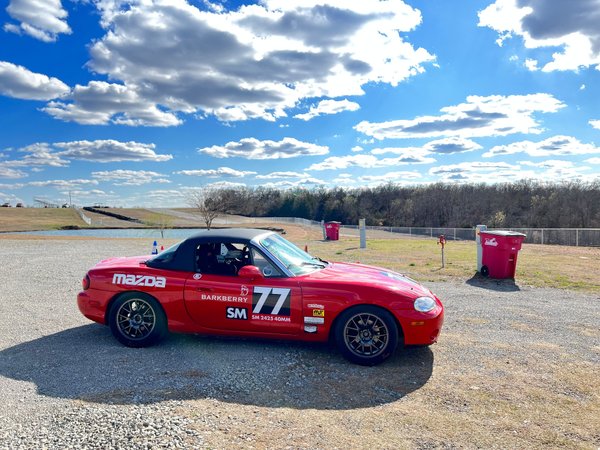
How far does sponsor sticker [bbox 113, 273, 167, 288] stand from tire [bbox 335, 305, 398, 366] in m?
2.20

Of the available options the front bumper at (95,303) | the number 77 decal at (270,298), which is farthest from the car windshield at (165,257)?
the number 77 decal at (270,298)

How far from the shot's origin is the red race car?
493 cm

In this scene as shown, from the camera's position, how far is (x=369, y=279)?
5309 millimetres

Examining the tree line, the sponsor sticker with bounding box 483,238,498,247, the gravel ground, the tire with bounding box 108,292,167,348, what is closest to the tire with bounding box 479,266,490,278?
the sponsor sticker with bounding box 483,238,498,247

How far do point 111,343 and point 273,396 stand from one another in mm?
Result: 2619

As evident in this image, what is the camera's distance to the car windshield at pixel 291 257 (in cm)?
546

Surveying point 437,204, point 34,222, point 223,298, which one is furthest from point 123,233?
point 437,204

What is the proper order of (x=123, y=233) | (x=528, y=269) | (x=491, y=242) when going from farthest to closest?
(x=123, y=233) < (x=528, y=269) < (x=491, y=242)

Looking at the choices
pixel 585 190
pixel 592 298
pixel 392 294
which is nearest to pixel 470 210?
pixel 585 190

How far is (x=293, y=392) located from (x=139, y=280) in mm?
2461

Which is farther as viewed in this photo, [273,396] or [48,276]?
[48,276]

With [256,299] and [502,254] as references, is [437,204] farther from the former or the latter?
[256,299]

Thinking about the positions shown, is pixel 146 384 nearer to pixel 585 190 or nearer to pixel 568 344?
pixel 568 344

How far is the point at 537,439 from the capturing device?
135 inches
